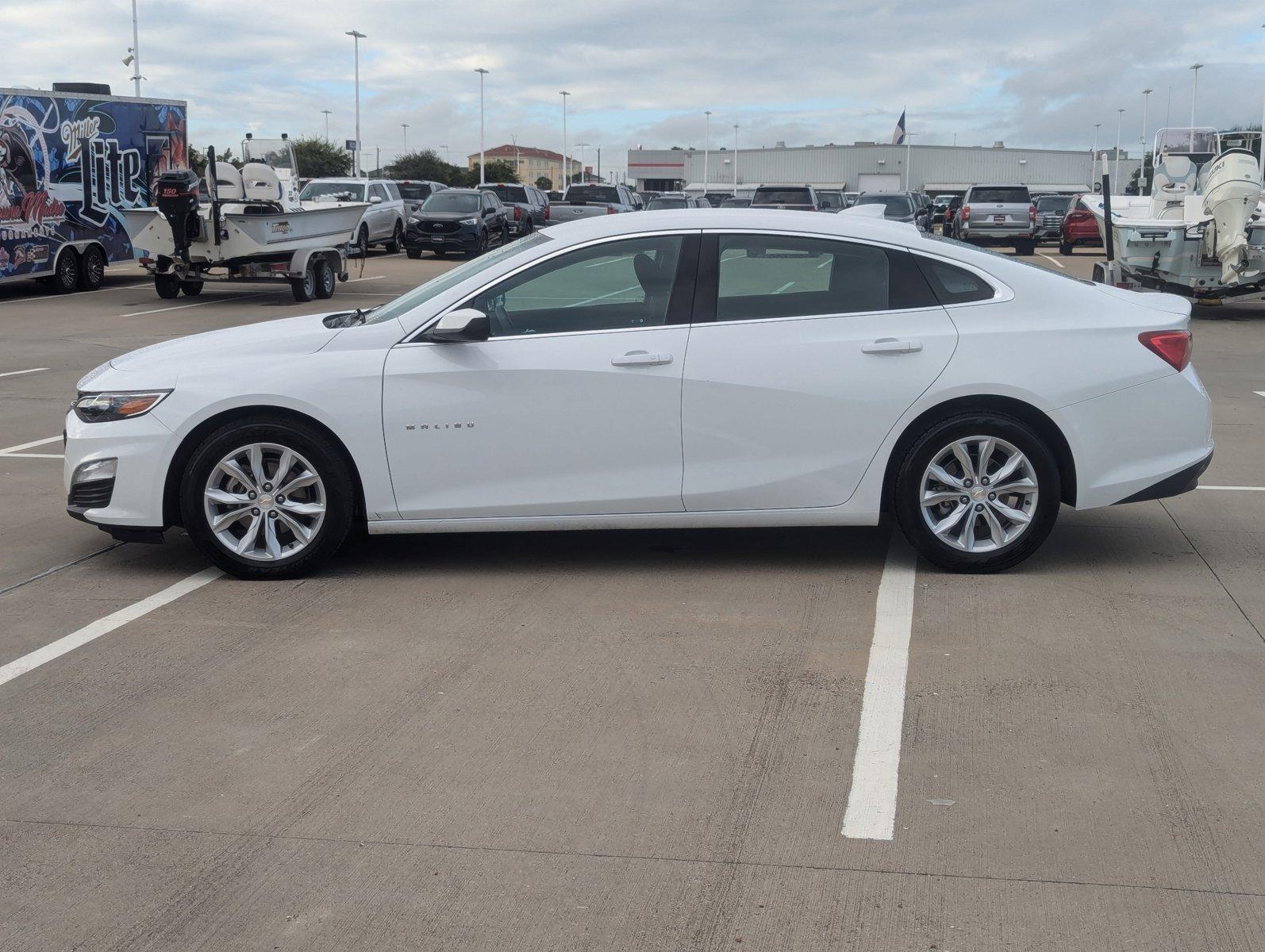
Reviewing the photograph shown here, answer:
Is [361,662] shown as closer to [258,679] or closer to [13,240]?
[258,679]

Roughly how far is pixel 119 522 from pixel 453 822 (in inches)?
115

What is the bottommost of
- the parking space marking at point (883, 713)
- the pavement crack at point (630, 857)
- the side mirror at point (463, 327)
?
the pavement crack at point (630, 857)

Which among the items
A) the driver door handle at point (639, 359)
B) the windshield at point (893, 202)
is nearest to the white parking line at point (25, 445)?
the driver door handle at point (639, 359)

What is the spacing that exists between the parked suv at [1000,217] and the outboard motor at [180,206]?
71.3ft

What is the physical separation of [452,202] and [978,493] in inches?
1197

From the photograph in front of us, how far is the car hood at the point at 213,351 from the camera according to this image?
593 centimetres

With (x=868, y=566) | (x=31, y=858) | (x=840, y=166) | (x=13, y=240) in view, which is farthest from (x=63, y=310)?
(x=840, y=166)

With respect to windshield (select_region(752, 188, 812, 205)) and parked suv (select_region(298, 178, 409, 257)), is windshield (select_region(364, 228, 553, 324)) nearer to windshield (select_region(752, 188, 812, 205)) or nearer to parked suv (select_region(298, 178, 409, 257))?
windshield (select_region(752, 188, 812, 205))

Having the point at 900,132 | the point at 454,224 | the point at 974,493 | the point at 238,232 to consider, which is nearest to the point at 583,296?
the point at 974,493

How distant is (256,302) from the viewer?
72.0ft

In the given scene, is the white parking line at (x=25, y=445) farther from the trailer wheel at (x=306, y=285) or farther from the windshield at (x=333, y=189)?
the windshield at (x=333, y=189)

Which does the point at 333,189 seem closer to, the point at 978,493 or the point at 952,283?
the point at 952,283

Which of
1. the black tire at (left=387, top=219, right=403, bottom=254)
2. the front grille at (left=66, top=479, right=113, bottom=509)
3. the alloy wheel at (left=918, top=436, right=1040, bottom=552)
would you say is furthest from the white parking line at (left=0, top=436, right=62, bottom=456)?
the black tire at (left=387, top=219, right=403, bottom=254)

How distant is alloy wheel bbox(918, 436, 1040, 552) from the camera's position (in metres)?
5.85
